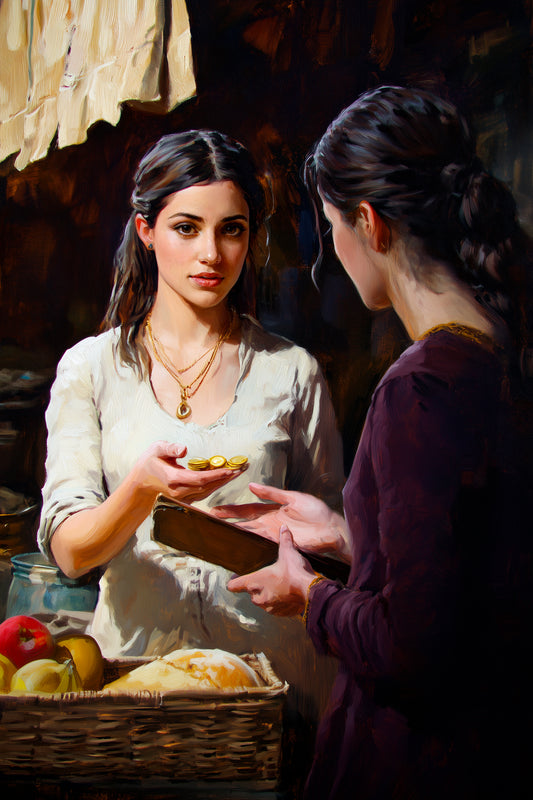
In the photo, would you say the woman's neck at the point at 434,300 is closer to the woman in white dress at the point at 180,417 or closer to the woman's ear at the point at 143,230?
the woman in white dress at the point at 180,417

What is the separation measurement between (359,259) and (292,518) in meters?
0.62

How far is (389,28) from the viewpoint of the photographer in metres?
1.67

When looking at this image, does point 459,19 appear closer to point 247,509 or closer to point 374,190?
point 374,190

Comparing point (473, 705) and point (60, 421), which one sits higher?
point (60, 421)

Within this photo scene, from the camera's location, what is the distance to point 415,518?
3.28 ft

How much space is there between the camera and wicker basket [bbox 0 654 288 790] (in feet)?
4.00

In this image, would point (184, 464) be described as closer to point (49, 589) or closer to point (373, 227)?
point (49, 589)

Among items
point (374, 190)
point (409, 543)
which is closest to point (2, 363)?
point (374, 190)

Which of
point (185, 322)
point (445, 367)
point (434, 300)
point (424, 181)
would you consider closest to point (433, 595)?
point (445, 367)

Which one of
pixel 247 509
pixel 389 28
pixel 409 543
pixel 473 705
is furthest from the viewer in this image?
pixel 389 28

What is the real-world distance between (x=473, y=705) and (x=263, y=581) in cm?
44

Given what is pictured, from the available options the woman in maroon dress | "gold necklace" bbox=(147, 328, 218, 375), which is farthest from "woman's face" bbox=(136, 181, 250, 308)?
the woman in maroon dress

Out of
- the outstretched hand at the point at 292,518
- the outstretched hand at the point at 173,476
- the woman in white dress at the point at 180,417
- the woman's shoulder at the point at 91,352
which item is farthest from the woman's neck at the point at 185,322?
the outstretched hand at the point at 292,518

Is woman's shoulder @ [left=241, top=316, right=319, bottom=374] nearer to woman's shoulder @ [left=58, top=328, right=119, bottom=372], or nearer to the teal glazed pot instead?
woman's shoulder @ [left=58, top=328, right=119, bottom=372]
